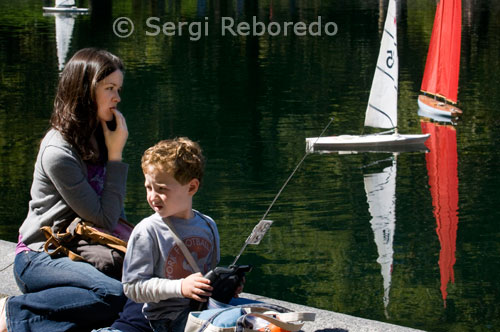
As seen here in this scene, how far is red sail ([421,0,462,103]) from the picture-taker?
25094 millimetres

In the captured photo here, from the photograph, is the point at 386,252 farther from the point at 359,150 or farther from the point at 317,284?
the point at 359,150

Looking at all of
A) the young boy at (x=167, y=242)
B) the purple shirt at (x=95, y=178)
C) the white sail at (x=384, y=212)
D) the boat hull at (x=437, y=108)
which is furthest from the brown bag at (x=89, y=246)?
the boat hull at (x=437, y=108)

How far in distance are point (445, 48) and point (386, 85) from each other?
216 inches

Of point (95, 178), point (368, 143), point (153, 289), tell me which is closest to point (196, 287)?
point (153, 289)

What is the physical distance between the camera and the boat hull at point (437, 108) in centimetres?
2381

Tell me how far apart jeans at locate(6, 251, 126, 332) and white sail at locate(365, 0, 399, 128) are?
17.0m

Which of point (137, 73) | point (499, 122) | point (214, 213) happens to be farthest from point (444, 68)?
point (214, 213)

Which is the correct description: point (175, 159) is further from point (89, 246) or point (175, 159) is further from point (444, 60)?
point (444, 60)

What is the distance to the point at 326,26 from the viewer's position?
47.5 meters

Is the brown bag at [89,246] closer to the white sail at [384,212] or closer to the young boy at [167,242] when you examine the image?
the young boy at [167,242]

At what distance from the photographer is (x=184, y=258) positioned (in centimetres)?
372

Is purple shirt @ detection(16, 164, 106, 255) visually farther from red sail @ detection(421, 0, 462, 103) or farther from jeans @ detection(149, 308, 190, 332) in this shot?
red sail @ detection(421, 0, 462, 103)

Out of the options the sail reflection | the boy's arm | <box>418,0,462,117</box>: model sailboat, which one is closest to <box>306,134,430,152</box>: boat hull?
the sail reflection

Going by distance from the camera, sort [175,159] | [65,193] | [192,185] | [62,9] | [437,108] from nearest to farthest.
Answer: [175,159], [192,185], [65,193], [437,108], [62,9]
